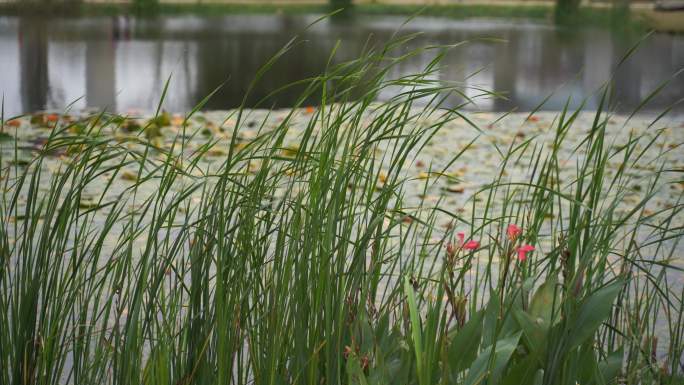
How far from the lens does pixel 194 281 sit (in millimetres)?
1596

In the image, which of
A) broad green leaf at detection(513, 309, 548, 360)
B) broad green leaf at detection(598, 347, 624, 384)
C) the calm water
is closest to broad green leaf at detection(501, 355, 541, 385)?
broad green leaf at detection(513, 309, 548, 360)

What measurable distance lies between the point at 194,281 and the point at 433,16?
1825cm

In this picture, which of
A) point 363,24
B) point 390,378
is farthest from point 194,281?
point 363,24

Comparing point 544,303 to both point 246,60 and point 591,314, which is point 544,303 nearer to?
point 591,314

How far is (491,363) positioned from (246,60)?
964cm

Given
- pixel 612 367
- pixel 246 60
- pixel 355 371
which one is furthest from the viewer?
pixel 246 60

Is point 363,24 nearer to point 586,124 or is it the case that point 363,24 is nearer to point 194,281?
point 586,124

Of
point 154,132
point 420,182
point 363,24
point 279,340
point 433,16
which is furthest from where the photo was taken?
point 433,16

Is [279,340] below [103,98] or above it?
above

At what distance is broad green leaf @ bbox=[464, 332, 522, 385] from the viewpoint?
1.39 metres

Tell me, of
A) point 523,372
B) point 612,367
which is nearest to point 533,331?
point 523,372

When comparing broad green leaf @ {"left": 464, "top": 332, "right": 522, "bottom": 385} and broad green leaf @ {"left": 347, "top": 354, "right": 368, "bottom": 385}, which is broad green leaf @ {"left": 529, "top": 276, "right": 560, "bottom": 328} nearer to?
broad green leaf @ {"left": 464, "top": 332, "right": 522, "bottom": 385}

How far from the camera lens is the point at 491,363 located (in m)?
1.39

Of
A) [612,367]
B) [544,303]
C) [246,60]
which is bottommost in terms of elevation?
[246,60]
